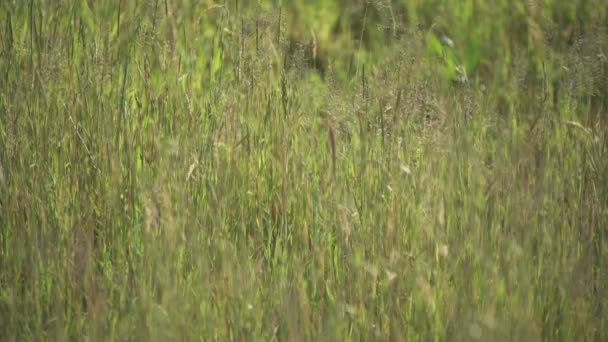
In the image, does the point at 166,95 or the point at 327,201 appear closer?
the point at 327,201

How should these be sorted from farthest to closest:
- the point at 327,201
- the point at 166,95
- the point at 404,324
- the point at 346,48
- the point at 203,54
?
the point at 346,48 → the point at 203,54 → the point at 166,95 → the point at 327,201 → the point at 404,324

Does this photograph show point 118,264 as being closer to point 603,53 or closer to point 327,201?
point 327,201

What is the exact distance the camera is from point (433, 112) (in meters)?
2.19

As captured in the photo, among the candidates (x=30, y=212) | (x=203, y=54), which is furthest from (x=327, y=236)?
(x=203, y=54)

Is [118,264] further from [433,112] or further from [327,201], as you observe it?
[433,112]

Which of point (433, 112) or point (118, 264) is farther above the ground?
point (433, 112)

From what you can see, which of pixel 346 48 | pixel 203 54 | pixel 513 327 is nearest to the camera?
pixel 513 327

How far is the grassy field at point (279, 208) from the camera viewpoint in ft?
6.11

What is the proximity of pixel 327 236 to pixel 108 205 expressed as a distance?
0.52 meters

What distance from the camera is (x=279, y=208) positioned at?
2.33m

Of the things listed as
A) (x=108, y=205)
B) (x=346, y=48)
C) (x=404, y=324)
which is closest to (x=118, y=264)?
(x=108, y=205)

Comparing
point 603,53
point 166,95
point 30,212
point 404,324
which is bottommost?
point 404,324

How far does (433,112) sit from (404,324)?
0.53 m

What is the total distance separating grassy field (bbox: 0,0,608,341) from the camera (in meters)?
1.86
